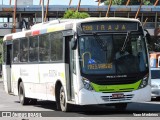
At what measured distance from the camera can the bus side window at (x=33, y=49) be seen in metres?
20.6

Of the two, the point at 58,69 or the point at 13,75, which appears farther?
the point at 13,75

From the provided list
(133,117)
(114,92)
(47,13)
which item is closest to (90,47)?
(114,92)

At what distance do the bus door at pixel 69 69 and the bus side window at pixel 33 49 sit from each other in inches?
124

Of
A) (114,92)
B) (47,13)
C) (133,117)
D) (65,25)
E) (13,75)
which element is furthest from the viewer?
(47,13)

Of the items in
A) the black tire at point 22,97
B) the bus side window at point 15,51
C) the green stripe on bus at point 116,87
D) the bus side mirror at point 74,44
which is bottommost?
the black tire at point 22,97

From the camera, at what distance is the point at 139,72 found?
1691 cm

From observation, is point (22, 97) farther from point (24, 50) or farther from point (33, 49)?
point (33, 49)

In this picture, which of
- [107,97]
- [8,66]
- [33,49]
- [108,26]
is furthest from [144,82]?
[8,66]

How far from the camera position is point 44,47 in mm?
19562

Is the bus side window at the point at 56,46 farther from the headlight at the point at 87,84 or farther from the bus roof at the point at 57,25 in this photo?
the headlight at the point at 87,84

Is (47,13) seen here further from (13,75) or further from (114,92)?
(114,92)

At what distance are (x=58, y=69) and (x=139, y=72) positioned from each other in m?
2.76

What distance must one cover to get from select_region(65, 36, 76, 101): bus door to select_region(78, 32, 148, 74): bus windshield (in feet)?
1.82

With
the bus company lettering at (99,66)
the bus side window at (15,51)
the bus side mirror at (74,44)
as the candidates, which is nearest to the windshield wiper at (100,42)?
the bus company lettering at (99,66)
